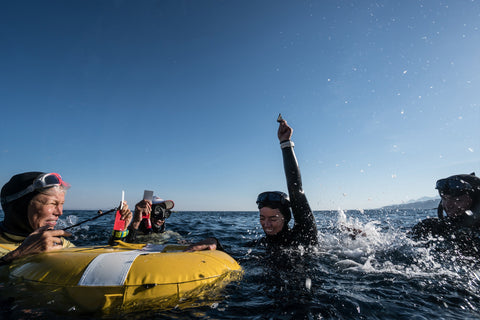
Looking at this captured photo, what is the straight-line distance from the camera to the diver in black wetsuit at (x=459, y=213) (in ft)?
16.0

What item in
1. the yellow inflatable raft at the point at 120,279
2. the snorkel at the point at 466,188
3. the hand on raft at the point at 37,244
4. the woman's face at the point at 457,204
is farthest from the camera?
the woman's face at the point at 457,204

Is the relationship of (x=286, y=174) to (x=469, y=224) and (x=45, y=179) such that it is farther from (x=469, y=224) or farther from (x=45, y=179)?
(x=469, y=224)

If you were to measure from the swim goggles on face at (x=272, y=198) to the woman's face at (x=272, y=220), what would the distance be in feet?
0.51

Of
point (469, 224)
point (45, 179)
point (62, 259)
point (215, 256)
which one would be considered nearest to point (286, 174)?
point (215, 256)

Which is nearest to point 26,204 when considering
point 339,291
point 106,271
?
point 106,271

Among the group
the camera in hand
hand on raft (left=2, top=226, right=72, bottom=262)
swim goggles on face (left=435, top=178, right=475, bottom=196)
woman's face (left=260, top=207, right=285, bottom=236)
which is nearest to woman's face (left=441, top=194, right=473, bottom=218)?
swim goggles on face (left=435, top=178, right=475, bottom=196)

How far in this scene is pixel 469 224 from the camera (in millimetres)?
5059

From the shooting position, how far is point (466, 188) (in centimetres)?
523

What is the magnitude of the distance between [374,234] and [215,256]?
5.86m

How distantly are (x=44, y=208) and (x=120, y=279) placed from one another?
243 cm

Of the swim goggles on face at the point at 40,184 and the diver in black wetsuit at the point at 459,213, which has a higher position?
the swim goggles on face at the point at 40,184

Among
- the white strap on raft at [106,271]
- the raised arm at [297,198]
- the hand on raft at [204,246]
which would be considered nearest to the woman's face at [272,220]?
the raised arm at [297,198]

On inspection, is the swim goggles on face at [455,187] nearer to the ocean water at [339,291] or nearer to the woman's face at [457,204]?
the woman's face at [457,204]

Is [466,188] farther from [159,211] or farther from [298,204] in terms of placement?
[159,211]
